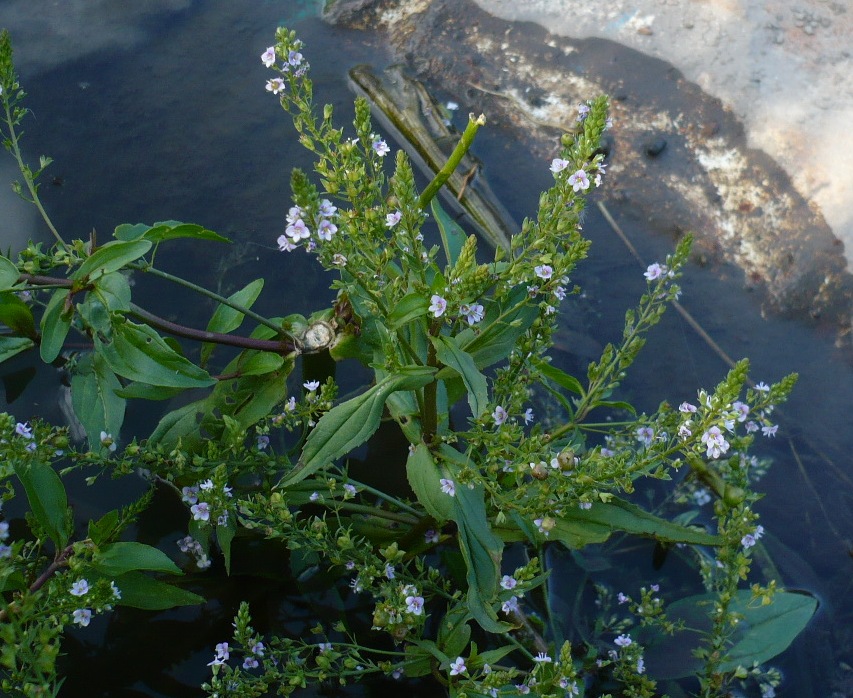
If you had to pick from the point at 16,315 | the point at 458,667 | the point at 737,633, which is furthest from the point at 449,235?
the point at 737,633

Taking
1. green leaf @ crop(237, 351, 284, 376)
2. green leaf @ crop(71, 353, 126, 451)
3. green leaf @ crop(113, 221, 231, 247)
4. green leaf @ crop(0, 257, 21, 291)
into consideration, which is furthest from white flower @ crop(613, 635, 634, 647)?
green leaf @ crop(0, 257, 21, 291)

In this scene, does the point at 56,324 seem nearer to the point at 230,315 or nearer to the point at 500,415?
the point at 230,315

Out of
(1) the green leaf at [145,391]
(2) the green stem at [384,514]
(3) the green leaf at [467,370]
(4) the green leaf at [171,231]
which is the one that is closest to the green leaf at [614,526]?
(2) the green stem at [384,514]

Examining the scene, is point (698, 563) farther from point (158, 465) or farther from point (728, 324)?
point (158, 465)

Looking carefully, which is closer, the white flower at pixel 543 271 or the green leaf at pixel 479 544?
the white flower at pixel 543 271

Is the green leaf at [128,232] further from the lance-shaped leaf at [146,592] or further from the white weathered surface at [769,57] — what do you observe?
the white weathered surface at [769,57]

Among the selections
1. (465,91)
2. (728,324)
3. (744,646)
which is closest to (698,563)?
(744,646)
